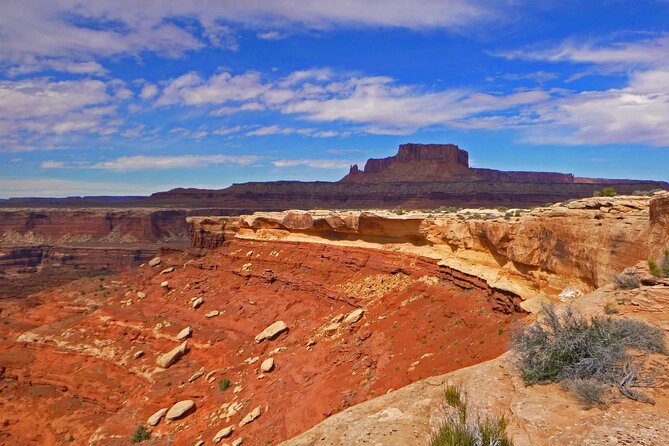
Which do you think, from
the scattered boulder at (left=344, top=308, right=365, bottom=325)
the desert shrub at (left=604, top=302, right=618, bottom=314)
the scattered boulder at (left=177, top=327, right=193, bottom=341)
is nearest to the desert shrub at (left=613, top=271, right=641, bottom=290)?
the desert shrub at (left=604, top=302, right=618, bottom=314)

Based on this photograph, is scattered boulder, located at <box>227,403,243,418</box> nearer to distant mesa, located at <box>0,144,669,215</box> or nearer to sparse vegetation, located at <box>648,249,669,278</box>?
sparse vegetation, located at <box>648,249,669,278</box>

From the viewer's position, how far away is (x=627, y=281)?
938 centimetres

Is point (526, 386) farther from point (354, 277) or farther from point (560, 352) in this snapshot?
point (354, 277)

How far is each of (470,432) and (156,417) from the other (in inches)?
626

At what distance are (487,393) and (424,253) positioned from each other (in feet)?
42.4

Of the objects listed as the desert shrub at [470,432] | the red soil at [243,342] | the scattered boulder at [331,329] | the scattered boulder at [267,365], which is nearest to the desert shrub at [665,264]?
the red soil at [243,342]

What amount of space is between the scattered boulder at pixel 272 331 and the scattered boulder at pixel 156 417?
183 inches

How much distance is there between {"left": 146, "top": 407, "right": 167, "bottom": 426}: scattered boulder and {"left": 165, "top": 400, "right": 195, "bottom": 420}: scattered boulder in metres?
0.29

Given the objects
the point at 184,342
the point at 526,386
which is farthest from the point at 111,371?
the point at 526,386

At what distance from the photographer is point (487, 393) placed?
6934 mm

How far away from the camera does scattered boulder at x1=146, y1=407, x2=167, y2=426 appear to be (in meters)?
17.6

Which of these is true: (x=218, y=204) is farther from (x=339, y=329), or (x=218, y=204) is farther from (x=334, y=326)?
(x=339, y=329)

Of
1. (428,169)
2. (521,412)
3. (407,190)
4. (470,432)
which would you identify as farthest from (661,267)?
(428,169)

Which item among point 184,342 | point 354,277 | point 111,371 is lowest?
point 111,371
